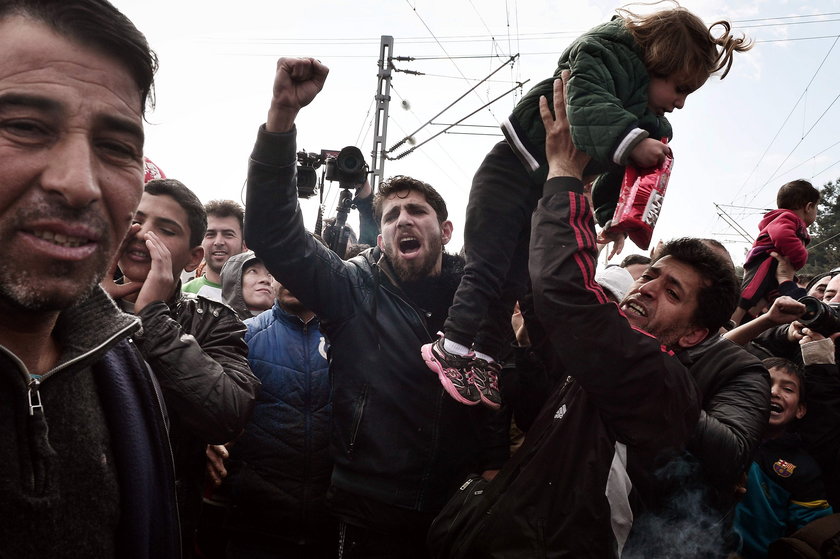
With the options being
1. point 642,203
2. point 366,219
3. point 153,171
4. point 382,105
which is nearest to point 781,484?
point 642,203

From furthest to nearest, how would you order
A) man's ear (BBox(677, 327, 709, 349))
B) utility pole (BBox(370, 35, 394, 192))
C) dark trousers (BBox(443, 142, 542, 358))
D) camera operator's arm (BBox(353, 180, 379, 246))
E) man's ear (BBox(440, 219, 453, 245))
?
1. utility pole (BBox(370, 35, 394, 192))
2. camera operator's arm (BBox(353, 180, 379, 246))
3. man's ear (BBox(440, 219, 453, 245))
4. dark trousers (BBox(443, 142, 542, 358))
5. man's ear (BBox(677, 327, 709, 349))

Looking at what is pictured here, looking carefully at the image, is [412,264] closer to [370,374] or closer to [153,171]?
[370,374]

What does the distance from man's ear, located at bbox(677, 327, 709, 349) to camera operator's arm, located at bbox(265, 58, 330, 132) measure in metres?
1.81

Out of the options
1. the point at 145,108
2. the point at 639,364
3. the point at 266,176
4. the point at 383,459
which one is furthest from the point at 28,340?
Result: the point at 639,364

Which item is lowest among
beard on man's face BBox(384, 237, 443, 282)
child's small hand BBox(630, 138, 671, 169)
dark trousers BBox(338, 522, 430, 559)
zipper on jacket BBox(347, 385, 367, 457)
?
dark trousers BBox(338, 522, 430, 559)

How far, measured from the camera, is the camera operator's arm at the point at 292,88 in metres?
1.89

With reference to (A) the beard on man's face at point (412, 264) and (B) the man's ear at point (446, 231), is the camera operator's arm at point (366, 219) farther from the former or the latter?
(A) the beard on man's face at point (412, 264)

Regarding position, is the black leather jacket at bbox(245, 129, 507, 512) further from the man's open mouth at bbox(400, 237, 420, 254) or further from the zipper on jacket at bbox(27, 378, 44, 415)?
the zipper on jacket at bbox(27, 378, 44, 415)

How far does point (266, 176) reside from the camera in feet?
6.70

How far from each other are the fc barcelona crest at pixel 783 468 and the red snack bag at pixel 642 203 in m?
2.32

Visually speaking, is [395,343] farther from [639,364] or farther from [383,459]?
[639,364]

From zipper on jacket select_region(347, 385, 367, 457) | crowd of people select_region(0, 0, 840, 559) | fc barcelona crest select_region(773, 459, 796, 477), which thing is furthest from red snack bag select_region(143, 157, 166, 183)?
fc barcelona crest select_region(773, 459, 796, 477)

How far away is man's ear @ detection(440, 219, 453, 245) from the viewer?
3071mm

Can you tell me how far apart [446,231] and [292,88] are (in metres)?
1.48
